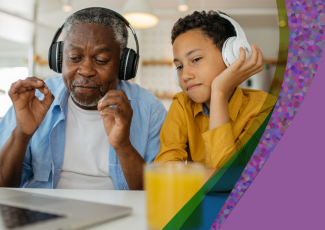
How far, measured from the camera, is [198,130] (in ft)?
2.96

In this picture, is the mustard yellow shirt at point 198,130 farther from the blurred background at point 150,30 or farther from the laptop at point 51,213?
A: the laptop at point 51,213

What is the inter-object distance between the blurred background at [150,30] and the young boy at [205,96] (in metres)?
0.05

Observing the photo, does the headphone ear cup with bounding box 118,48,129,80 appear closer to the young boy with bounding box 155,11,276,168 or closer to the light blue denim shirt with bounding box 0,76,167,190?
the light blue denim shirt with bounding box 0,76,167,190

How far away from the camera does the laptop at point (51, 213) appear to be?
1.16ft

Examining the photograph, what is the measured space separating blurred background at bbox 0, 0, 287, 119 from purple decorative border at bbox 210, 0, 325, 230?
0.04ft

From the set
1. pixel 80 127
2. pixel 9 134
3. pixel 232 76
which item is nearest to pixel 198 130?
pixel 232 76

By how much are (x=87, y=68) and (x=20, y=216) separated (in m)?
0.70

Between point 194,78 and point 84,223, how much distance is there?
54 cm

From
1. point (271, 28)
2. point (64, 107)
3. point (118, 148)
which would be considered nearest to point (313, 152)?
point (271, 28)

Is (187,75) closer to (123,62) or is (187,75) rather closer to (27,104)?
(123,62)

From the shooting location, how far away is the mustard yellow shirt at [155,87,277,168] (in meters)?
0.71

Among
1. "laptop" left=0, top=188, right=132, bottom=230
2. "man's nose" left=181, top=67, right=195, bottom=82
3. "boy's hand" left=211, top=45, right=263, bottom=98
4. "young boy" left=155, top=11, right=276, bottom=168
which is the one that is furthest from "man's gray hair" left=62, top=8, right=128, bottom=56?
"laptop" left=0, top=188, right=132, bottom=230

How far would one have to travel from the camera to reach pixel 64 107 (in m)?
1.11

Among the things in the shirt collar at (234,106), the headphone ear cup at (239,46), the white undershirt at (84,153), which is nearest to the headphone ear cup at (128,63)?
the white undershirt at (84,153)
